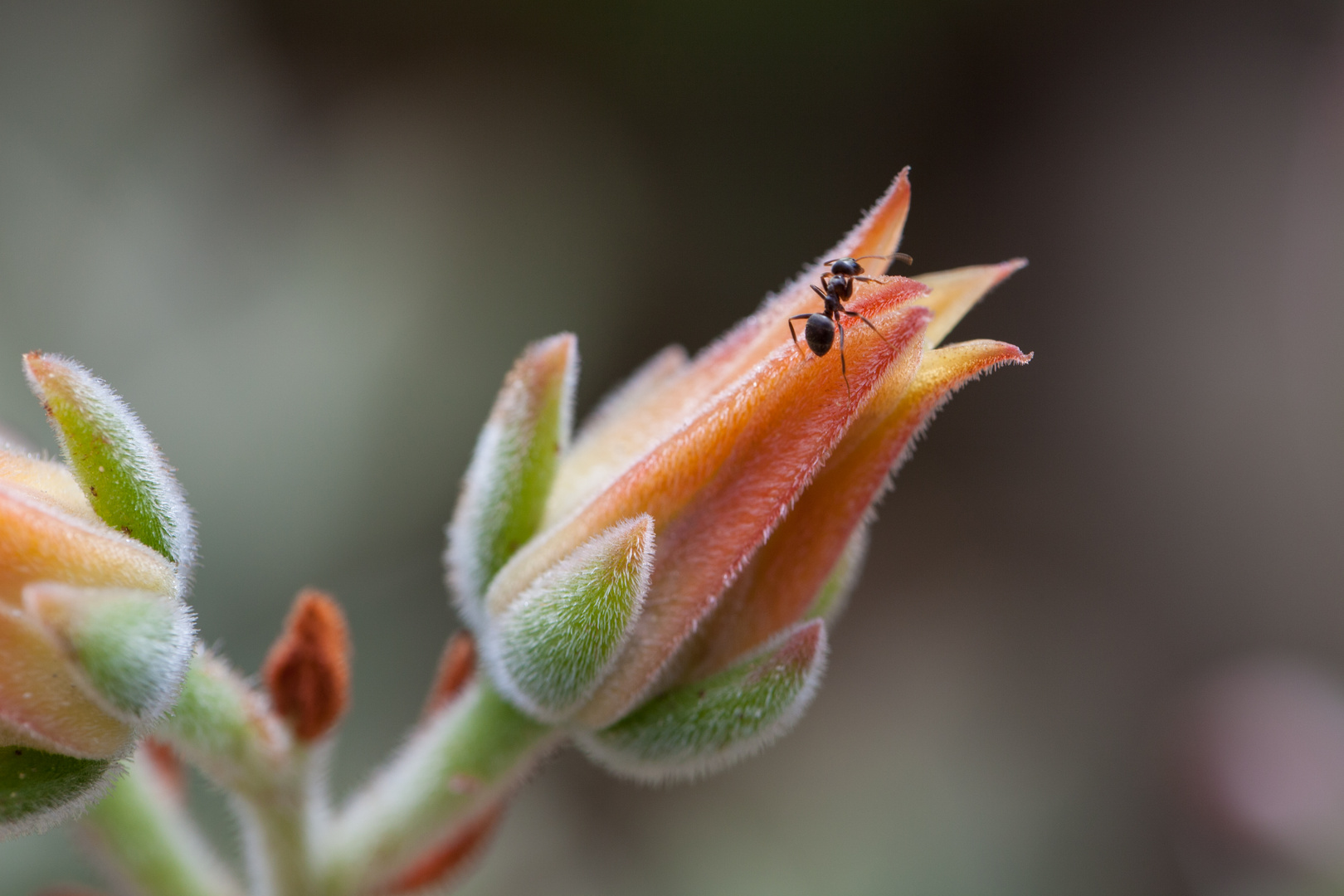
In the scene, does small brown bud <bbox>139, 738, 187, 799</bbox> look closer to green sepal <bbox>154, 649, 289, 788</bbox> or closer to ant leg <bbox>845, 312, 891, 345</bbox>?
green sepal <bbox>154, 649, 289, 788</bbox>

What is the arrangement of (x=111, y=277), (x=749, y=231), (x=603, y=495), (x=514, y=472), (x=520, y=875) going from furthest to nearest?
1. (x=749, y=231)
2. (x=111, y=277)
3. (x=520, y=875)
4. (x=514, y=472)
5. (x=603, y=495)

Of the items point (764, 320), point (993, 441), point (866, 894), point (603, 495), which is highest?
point (993, 441)

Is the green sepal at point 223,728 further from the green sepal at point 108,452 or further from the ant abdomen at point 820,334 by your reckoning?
the ant abdomen at point 820,334

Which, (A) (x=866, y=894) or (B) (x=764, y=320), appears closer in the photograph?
(B) (x=764, y=320)

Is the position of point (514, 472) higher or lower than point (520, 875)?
higher

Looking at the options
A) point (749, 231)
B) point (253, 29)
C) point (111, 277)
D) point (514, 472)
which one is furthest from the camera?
point (749, 231)

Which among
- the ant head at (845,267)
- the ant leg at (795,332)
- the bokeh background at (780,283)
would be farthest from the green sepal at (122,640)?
the bokeh background at (780,283)

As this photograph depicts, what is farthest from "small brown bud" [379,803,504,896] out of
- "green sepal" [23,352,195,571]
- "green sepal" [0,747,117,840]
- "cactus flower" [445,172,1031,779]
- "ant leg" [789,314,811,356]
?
"ant leg" [789,314,811,356]

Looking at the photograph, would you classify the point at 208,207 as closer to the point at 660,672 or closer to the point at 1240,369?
the point at 660,672

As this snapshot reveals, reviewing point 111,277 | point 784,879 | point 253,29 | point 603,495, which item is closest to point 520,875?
point 784,879
